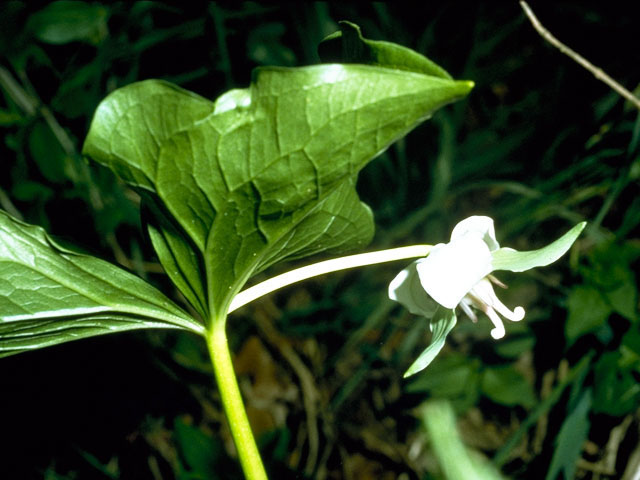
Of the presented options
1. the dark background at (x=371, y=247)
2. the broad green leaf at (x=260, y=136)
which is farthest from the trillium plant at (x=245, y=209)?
the dark background at (x=371, y=247)

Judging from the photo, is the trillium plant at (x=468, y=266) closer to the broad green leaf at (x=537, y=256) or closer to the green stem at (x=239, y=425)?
the broad green leaf at (x=537, y=256)

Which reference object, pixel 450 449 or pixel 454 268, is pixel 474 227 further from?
pixel 450 449

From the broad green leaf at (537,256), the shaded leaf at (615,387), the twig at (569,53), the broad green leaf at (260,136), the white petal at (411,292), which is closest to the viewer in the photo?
the broad green leaf at (260,136)

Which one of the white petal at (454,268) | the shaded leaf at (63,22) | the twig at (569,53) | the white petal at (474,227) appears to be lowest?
the white petal at (454,268)

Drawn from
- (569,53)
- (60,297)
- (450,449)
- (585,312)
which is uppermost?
(569,53)

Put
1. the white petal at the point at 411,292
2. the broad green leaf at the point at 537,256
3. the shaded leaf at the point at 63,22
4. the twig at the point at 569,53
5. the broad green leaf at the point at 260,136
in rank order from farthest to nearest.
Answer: the shaded leaf at the point at 63,22 → the twig at the point at 569,53 → the white petal at the point at 411,292 → the broad green leaf at the point at 537,256 → the broad green leaf at the point at 260,136

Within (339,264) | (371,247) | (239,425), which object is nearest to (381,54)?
(339,264)

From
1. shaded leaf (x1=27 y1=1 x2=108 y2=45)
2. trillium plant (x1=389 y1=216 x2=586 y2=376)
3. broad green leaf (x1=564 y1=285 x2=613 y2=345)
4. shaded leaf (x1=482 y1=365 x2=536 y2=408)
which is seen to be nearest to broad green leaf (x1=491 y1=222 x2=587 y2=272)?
trillium plant (x1=389 y1=216 x2=586 y2=376)
